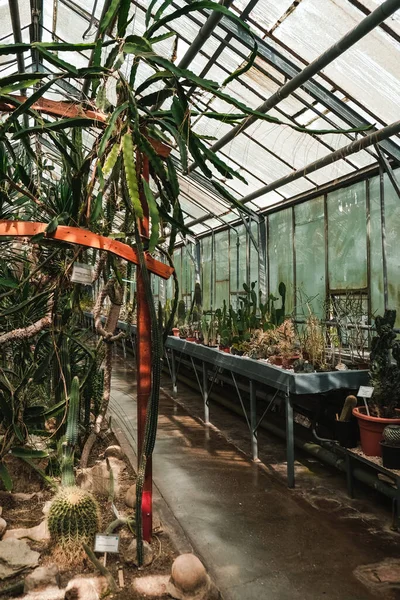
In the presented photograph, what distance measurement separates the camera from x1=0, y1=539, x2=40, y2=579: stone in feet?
6.44

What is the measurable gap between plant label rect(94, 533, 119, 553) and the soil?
0.48ft

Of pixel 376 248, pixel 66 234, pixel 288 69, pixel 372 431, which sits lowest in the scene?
pixel 372 431

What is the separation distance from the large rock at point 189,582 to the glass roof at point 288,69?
1867mm

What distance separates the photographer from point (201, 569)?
72.9 inches

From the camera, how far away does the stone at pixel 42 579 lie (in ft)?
6.08

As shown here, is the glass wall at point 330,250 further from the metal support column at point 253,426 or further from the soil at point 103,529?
the soil at point 103,529

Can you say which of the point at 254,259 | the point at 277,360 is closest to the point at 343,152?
the point at 277,360

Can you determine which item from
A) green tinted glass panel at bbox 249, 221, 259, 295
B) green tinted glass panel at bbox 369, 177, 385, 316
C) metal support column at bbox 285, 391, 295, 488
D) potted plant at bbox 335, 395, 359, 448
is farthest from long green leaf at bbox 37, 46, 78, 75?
green tinted glass panel at bbox 249, 221, 259, 295

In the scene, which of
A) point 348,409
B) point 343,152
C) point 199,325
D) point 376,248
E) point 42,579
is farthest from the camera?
point 199,325

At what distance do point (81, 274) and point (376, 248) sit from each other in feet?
11.1

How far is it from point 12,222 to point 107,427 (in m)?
2.44

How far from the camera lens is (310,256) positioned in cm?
568

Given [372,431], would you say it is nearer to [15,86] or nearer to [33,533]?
[33,533]

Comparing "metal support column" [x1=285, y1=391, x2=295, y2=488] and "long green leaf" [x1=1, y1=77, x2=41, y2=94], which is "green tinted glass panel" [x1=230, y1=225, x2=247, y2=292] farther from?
"long green leaf" [x1=1, y1=77, x2=41, y2=94]
